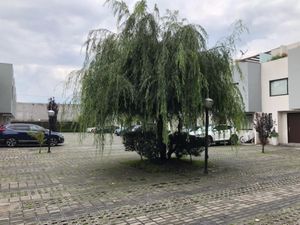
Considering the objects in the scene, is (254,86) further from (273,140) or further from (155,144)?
(155,144)

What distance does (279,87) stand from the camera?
20.7 meters

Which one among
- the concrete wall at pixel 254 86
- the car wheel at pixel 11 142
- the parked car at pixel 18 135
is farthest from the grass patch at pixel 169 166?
the car wheel at pixel 11 142

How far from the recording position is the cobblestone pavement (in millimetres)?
5613

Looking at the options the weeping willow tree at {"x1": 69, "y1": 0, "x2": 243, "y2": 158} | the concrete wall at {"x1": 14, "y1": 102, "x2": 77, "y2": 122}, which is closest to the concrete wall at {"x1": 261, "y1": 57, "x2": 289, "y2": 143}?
the weeping willow tree at {"x1": 69, "y1": 0, "x2": 243, "y2": 158}

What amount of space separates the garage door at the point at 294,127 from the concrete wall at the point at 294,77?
1.22m

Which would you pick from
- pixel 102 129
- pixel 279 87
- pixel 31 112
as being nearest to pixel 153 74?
pixel 102 129

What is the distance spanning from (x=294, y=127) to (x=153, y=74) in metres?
15.0

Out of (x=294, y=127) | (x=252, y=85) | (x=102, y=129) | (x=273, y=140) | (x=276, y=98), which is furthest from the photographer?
(x=252, y=85)

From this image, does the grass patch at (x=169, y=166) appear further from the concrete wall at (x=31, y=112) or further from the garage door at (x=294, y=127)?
the concrete wall at (x=31, y=112)

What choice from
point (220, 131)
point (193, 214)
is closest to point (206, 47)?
point (220, 131)

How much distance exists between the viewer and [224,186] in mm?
8164

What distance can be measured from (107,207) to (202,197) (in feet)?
6.87

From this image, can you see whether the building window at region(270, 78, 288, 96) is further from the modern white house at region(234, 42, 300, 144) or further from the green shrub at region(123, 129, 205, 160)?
the green shrub at region(123, 129, 205, 160)

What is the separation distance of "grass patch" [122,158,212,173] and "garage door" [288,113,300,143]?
10932mm
